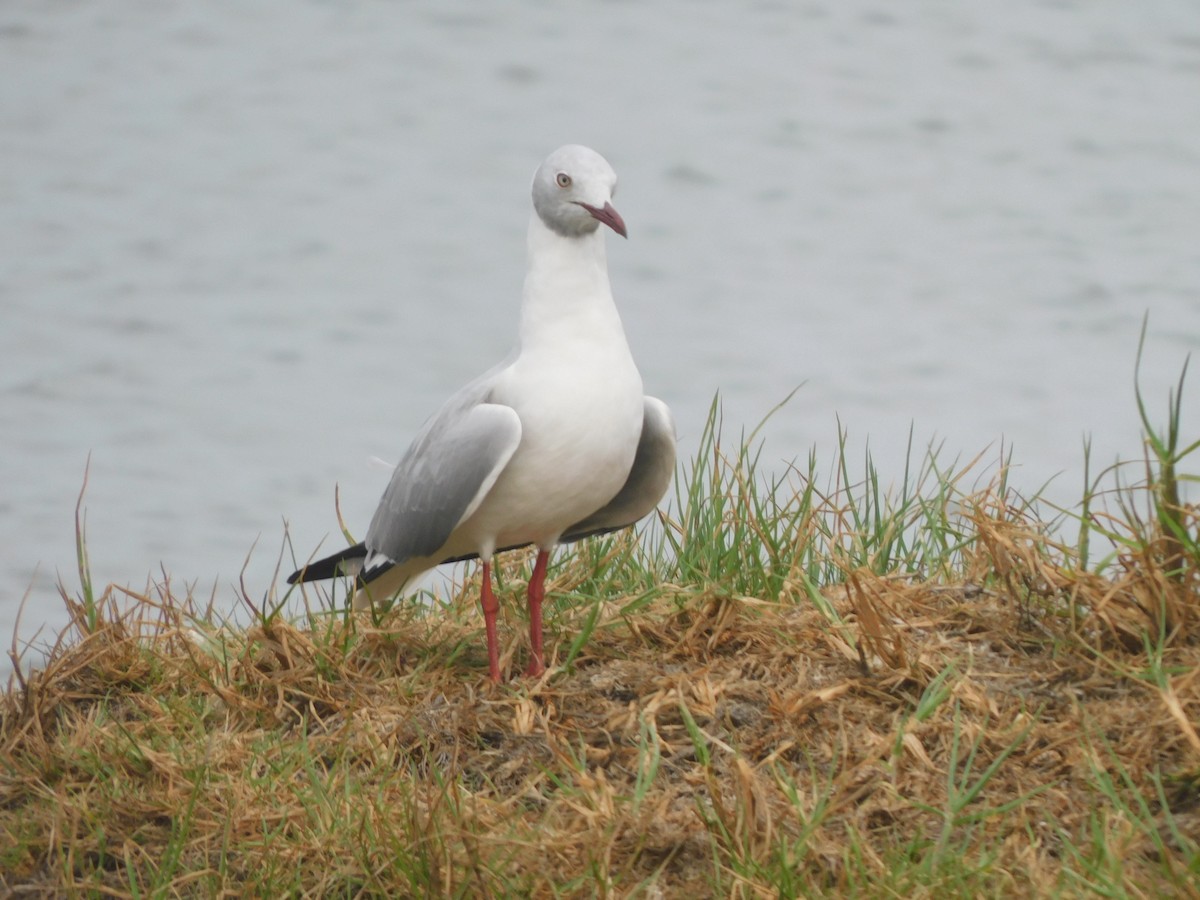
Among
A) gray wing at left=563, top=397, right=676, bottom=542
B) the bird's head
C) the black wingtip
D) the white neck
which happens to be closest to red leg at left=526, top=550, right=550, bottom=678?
gray wing at left=563, top=397, right=676, bottom=542

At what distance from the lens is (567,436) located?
3.88 m

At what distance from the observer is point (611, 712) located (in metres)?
3.79

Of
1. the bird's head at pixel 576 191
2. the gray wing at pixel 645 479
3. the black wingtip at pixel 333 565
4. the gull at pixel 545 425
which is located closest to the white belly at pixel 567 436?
the gull at pixel 545 425

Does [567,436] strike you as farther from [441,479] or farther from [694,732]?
[694,732]

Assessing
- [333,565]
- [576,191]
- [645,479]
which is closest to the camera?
[576,191]

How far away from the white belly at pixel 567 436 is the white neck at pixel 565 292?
7 centimetres

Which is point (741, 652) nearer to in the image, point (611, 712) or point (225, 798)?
point (611, 712)

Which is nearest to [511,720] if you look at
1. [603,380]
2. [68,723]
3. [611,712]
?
[611,712]

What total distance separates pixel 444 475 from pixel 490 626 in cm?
41

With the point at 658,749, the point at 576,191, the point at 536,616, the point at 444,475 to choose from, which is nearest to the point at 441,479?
the point at 444,475

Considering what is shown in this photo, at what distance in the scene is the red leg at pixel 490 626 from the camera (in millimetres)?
4035

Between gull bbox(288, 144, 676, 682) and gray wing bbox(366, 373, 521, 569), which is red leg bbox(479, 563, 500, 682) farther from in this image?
gray wing bbox(366, 373, 521, 569)

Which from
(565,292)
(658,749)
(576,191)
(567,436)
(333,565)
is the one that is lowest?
(333,565)

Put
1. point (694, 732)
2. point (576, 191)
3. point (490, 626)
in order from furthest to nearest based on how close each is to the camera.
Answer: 1. point (490, 626)
2. point (576, 191)
3. point (694, 732)
